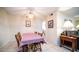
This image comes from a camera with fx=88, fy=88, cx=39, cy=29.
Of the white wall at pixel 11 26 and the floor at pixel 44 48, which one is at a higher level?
the white wall at pixel 11 26

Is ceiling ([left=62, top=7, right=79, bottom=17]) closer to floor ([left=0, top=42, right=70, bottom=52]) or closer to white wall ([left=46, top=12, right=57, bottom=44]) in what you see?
white wall ([left=46, top=12, right=57, bottom=44])

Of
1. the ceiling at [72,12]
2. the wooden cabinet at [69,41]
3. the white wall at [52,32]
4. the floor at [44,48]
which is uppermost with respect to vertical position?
the ceiling at [72,12]

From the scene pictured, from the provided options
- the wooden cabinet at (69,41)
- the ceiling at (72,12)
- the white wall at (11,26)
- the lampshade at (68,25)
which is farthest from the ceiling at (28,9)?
the wooden cabinet at (69,41)

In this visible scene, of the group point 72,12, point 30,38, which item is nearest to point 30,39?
point 30,38

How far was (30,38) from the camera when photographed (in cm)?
159

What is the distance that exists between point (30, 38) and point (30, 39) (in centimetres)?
2

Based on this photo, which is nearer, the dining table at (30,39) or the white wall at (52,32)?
the dining table at (30,39)

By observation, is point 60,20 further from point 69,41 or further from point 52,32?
point 69,41

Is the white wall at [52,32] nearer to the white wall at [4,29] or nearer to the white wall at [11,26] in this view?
the white wall at [11,26]

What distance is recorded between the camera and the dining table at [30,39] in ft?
5.05

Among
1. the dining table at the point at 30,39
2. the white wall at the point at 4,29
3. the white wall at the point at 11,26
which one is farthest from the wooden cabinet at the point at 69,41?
the white wall at the point at 4,29
